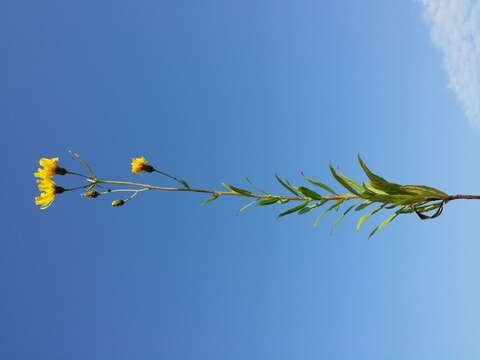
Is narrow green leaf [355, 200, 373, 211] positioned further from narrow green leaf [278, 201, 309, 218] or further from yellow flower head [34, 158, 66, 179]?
yellow flower head [34, 158, 66, 179]

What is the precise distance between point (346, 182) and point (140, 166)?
64.0 inches

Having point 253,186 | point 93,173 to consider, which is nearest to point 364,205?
point 253,186

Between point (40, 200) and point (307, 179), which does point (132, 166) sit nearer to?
point (40, 200)

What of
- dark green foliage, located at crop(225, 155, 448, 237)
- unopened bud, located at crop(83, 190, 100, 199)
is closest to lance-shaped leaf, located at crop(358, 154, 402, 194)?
dark green foliage, located at crop(225, 155, 448, 237)

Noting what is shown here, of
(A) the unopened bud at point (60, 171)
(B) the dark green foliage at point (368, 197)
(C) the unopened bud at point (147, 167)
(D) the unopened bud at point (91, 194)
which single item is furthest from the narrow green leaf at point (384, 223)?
(A) the unopened bud at point (60, 171)

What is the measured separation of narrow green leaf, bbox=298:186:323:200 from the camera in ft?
9.28

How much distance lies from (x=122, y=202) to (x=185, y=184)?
573 mm

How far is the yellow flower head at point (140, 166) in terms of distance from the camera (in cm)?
309

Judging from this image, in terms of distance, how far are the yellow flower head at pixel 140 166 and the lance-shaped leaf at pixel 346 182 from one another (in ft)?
4.67

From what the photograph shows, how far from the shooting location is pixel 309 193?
2.85 metres

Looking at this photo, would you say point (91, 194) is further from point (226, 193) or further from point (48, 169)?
point (226, 193)

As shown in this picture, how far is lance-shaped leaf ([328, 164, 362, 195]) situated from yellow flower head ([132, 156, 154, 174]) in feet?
4.67

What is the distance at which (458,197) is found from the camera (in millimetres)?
2607

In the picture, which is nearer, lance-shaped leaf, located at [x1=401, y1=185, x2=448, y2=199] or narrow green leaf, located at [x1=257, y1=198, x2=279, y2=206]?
lance-shaped leaf, located at [x1=401, y1=185, x2=448, y2=199]
